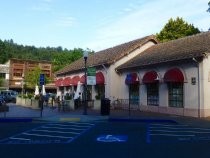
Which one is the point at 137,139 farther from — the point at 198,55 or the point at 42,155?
the point at 198,55

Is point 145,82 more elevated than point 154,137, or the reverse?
point 145,82

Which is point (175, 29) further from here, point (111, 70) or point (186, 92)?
point (186, 92)

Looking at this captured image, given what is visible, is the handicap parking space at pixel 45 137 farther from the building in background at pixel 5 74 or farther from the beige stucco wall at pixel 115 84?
the building in background at pixel 5 74

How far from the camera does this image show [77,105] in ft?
119

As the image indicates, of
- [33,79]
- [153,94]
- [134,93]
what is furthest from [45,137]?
Result: [33,79]

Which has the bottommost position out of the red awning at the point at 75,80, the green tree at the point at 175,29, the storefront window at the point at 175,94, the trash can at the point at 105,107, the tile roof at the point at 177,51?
the trash can at the point at 105,107

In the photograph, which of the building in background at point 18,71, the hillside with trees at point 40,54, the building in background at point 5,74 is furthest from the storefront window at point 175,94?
the building in background at point 5,74

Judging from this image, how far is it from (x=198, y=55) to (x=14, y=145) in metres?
15.7

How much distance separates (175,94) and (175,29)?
30.1 meters

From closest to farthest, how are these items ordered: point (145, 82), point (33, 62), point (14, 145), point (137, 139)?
point (14, 145) → point (137, 139) → point (145, 82) → point (33, 62)

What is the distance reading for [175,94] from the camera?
27984 millimetres

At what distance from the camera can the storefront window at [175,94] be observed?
90.1ft

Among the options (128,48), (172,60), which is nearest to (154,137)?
(172,60)

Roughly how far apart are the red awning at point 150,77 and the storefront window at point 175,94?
1486mm
